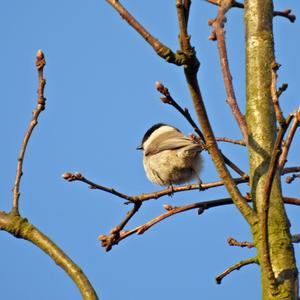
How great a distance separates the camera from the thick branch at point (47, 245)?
210cm

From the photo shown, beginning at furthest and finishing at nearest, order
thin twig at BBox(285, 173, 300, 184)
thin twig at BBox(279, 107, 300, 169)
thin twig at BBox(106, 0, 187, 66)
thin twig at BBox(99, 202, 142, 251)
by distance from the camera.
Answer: thin twig at BBox(285, 173, 300, 184)
thin twig at BBox(99, 202, 142, 251)
thin twig at BBox(106, 0, 187, 66)
thin twig at BBox(279, 107, 300, 169)

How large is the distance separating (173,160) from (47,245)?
4.50m

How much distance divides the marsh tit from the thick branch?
425cm

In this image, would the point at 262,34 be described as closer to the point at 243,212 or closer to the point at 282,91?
the point at 282,91

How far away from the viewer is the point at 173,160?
6.66 m

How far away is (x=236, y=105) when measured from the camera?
2.87 m

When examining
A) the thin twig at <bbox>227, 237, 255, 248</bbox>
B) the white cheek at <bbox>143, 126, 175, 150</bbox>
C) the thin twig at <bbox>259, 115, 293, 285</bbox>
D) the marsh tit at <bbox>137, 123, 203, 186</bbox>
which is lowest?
the thin twig at <bbox>259, 115, 293, 285</bbox>

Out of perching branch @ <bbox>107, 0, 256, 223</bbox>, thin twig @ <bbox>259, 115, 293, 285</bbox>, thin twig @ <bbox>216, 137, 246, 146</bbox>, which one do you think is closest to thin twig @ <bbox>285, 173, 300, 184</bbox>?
thin twig @ <bbox>216, 137, 246, 146</bbox>

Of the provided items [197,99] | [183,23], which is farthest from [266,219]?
[183,23]

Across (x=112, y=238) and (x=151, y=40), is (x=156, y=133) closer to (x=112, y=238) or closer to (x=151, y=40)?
(x=112, y=238)

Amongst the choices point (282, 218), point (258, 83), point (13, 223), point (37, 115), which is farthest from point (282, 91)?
point (13, 223)

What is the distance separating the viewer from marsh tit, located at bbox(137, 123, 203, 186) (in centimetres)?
658

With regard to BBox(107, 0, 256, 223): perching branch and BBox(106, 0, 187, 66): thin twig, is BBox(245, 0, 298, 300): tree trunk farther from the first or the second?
BBox(106, 0, 187, 66): thin twig

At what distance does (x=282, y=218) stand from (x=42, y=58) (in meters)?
1.13
